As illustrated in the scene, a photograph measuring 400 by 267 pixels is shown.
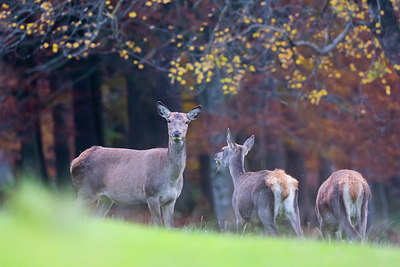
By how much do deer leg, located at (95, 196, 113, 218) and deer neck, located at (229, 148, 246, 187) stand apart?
2111mm

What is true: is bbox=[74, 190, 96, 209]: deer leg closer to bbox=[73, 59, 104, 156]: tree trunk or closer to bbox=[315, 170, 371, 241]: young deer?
bbox=[315, 170, 371, 241]: young deer

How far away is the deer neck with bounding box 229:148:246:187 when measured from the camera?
44.0 feet

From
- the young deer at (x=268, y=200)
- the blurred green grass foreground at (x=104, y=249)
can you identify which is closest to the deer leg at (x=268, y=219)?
the young deer at (x=268, y=200)

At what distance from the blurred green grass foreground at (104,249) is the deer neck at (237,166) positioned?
22.1ft

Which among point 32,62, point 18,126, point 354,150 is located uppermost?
point 32,62

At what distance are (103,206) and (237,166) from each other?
236cm

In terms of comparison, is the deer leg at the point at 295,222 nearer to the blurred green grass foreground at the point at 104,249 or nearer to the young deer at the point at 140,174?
the young deer at the point at 140,174

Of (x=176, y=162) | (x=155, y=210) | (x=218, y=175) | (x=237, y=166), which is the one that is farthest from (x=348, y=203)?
(x=218, y=175)

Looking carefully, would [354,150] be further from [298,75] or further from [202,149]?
[298,75]

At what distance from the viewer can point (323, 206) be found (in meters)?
12.2

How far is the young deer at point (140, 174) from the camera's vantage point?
485 inches

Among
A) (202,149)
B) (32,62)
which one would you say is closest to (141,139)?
(202,149)

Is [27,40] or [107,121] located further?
[107,121]

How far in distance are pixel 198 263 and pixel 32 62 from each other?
20.1 m
